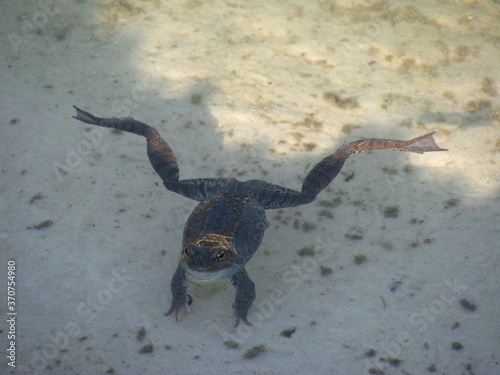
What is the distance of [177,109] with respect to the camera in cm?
611

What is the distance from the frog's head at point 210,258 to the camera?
356cm

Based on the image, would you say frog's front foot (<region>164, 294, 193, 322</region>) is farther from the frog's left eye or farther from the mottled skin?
the frog's left eye

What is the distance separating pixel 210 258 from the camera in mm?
3570

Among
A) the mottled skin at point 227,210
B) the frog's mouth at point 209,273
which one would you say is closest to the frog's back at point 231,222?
the mottled skin at point 227,210

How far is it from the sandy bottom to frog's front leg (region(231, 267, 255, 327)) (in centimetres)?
14

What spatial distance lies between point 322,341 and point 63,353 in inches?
99.8

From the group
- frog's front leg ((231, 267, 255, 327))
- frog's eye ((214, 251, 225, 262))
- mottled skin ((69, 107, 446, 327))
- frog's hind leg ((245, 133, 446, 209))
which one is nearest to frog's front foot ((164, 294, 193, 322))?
mottled skin ((69, 107, 446, 327))

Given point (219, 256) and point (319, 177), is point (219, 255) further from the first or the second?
point (319, 177)

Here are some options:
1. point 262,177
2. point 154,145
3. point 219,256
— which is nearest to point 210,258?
point 219,256

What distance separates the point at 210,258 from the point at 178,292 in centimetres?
82

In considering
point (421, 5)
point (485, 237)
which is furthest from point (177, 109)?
point (421, 5)

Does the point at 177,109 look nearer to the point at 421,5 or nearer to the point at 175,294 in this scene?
the point at 175,294

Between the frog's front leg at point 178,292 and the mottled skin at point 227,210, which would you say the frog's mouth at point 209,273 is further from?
the frog's front leg at point 178,292

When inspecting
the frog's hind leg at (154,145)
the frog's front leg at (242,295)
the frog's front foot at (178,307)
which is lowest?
the frog's front foot at (178,307)
